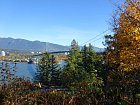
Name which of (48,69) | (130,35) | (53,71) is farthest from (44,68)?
(130,35)

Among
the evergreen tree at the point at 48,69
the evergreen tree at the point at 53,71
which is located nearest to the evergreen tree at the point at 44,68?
the evergreen tree at the point at 48,69

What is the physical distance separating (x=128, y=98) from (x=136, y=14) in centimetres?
1285

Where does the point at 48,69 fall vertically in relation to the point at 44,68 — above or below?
below

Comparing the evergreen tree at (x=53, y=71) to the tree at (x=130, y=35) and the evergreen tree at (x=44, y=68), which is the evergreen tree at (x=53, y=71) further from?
the tree at (x=130, y=35)

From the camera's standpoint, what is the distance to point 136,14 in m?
25.5

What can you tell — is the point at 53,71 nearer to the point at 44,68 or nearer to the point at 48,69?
the point at 48,69

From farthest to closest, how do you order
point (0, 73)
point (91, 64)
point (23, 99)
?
point (91, 64), point (0, 73), point (23, 99)

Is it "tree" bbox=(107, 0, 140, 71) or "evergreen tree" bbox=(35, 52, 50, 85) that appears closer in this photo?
"tree" bbox=(107, 0, 140, 71)

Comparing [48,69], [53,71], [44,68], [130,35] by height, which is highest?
[130,35]

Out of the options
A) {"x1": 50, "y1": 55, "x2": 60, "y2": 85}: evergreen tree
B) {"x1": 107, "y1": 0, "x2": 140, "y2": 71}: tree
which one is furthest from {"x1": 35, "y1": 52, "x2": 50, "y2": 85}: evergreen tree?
{"x1": 107, "y1": 0, "x2": 140, "y2": 71}: tree

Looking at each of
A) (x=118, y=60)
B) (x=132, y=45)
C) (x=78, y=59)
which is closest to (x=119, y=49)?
(x=118, y=60)

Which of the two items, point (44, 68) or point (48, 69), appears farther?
point (48, 69)

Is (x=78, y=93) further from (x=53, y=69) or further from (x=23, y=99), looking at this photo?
(x=53, y=69)

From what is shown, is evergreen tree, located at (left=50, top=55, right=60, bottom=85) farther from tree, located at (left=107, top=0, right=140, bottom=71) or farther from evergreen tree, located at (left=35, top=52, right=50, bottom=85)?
tree, located at (left=107, top=0, right=140, bottom=71)
